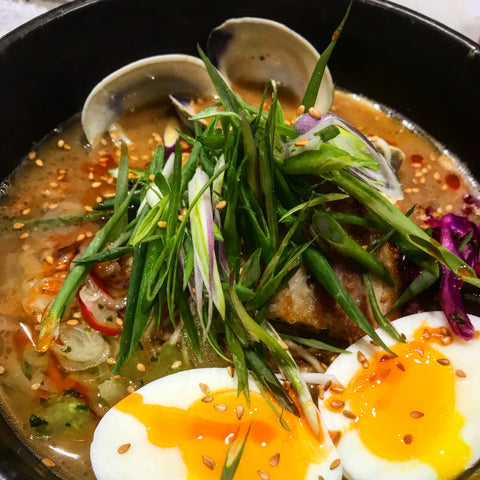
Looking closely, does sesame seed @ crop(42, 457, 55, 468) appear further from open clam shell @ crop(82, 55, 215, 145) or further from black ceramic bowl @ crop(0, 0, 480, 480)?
open clam shell @ crop(82, 55, 215, 145)

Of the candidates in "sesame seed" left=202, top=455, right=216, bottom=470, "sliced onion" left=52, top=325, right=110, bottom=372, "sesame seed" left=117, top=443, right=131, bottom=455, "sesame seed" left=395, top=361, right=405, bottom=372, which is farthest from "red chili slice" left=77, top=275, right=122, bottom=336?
"sesame seed" left=395, top=361, right=405, bottom=372

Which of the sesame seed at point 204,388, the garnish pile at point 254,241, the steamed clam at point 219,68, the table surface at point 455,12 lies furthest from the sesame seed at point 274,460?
the table surface at point 455,12

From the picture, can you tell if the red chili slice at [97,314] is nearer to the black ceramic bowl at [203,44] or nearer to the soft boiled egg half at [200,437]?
the soft boiled egg half at [200,437]

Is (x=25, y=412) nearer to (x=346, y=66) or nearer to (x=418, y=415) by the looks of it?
(x=418, y=415)

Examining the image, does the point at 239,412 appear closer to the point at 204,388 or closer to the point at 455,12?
the point at 204,388

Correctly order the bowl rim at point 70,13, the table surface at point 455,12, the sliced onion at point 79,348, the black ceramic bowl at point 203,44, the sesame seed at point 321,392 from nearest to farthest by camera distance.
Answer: the sesame seed at point 321,392
the sliced onion at point 79,348
the bowl rim at point 70,13
the black ceramic bowl at point 203,44
the table surface at point 455,12

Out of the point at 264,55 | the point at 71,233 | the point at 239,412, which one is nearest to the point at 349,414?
the point at 239,412

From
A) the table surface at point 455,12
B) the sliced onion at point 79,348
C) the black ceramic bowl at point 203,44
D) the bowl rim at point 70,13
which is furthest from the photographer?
the table surface at point 455,12
